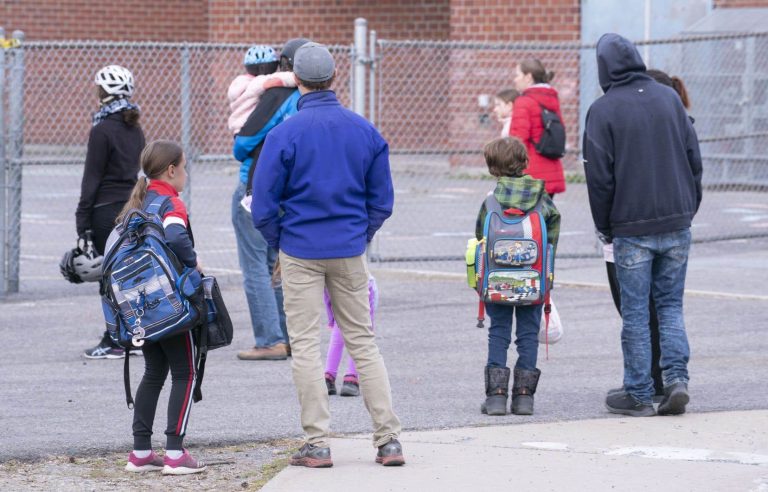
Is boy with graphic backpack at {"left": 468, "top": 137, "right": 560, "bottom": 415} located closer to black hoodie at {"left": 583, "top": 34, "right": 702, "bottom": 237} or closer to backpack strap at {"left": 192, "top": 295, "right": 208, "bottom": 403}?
black hoodie at {"left": 583, "top": 34, "right": 702, "bottom": 237}

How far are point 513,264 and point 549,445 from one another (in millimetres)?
1017

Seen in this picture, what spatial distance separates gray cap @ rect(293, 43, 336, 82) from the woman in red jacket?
4598mm

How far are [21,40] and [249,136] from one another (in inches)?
156

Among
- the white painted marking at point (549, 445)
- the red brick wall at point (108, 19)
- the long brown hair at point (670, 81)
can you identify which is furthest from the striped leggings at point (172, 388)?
the red brick wall at point (108, 19)

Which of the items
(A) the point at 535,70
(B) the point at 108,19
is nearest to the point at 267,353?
(A) the point at 535,70

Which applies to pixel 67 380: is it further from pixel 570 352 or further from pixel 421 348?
pixel 570 352

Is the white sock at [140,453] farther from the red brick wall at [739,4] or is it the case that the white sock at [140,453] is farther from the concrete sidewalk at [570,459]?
the red brick wall at [739,4]

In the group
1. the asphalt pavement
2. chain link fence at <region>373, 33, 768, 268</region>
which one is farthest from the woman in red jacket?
chain link fence at <region>373, 33, 768, 268</region>

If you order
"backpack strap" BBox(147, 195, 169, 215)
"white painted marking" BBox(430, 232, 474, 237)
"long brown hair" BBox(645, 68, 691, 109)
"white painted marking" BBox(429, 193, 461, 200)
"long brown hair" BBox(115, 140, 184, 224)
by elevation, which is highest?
"long brown hair" BBox(645, 68, 691, 109)

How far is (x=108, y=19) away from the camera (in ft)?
95.8

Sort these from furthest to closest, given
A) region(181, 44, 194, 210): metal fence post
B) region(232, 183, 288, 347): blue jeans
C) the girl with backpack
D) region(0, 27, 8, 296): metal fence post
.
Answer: region(181, 44, 194, 210): metal fence post, region(0, 27, 8, 296): metal fence post, region(232, 183, 288, 347): blue jeans, the girl with backpack

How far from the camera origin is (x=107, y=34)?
96.2ft

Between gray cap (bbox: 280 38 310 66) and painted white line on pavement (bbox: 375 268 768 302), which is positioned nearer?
gray cap (bbox: 280 38 310 66)

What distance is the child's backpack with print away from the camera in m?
7.18
